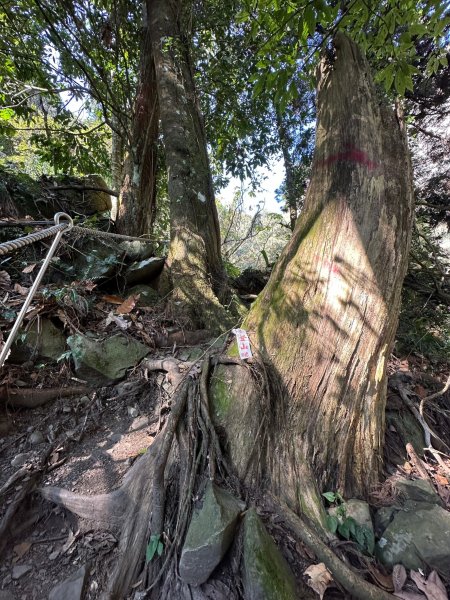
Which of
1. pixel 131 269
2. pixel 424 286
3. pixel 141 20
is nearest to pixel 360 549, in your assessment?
pixel 131 269

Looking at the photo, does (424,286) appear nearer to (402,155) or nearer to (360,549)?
(402,155)

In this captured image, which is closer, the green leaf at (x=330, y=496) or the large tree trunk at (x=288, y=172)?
the green leaf at (x=330, y=496)

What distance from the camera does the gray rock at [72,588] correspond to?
1.51 metres

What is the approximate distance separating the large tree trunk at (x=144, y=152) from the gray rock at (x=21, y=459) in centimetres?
340

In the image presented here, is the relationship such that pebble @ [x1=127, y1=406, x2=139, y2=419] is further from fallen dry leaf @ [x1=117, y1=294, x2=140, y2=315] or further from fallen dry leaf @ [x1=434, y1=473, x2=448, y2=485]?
fallen dry leaf @ [x1=434, y1=473, x2=448, y2=485]

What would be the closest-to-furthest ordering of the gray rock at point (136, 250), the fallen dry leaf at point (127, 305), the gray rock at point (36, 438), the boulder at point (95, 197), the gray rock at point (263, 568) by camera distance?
the gray rock at point (263, 568) < the gray rock at point (36, 438) < the fallen dry leaf at point (127, 305) < the gray rock at point (136, 250) < the boulder at point (95, 197)

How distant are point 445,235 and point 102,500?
6257 millimetres

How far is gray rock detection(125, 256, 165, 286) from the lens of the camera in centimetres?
369

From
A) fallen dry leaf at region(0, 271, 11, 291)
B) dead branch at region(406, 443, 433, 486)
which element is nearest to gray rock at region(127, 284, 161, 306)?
fallen dry leaf at region(0, 271, 11, 291)

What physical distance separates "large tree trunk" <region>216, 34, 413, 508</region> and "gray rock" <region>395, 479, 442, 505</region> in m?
0.15

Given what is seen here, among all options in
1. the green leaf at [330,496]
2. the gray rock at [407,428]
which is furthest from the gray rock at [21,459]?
the gray rock at [407,428]

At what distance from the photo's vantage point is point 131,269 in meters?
3.68

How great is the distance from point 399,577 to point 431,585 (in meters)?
0.13

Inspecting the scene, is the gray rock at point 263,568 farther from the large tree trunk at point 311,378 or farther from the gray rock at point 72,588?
the gray rock at point 72,588
